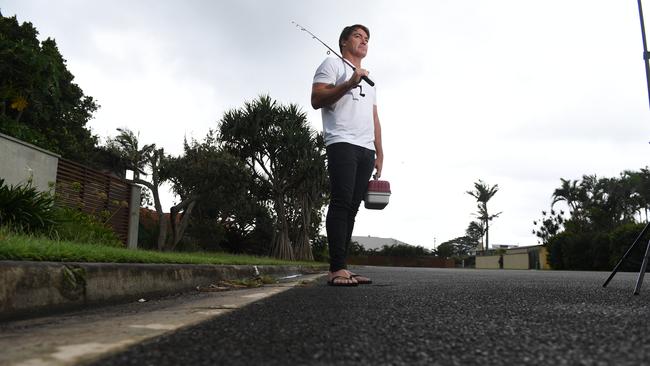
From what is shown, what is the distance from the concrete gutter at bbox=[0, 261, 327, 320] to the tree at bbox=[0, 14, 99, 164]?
1175 centimetres

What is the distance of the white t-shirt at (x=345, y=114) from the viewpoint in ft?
13.8

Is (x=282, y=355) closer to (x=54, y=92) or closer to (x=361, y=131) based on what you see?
(x=361, y=131)

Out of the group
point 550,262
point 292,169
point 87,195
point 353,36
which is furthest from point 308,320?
point 550,262

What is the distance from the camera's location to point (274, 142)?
20.1m

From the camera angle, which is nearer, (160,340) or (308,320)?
(160,340)

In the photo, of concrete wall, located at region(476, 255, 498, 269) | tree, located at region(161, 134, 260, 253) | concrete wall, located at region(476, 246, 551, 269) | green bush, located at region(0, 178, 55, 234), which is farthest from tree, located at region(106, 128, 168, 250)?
concrete wall, located at region(476, 255, 498, 269)

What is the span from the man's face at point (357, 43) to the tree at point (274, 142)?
1515 centimetres

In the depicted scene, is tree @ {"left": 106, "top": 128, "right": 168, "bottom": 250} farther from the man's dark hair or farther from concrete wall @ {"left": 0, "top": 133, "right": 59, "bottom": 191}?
the man's dark hair

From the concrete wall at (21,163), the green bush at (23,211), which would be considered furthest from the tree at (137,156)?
the green bush at (23,211)

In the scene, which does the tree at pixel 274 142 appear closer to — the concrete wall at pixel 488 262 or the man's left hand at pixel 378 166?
the man's left hand at pixel 378 166

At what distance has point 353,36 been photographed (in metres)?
4.55

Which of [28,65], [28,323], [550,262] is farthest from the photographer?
[550,262]

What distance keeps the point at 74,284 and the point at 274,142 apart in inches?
689

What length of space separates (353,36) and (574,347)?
367 cm
